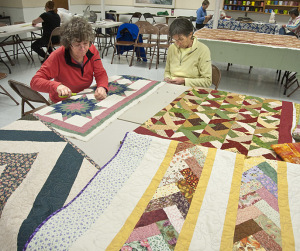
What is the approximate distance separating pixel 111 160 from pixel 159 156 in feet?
0.75

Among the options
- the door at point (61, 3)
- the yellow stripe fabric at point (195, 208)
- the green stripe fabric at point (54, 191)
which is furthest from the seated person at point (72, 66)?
the door at point (61, 3)

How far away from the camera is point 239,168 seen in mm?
1200

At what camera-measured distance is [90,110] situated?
175 cm

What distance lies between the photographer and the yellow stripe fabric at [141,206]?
0.87 m

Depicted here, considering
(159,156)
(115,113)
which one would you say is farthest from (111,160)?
(115,113)

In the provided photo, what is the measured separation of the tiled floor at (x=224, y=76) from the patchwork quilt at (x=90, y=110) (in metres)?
2.38

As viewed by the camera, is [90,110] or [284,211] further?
[90,110]

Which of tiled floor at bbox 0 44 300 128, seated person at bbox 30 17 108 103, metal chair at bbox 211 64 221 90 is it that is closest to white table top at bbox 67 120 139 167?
seated person at bbox 30 17 108 103

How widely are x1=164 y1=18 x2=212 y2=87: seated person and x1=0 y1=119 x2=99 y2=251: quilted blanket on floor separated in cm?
151

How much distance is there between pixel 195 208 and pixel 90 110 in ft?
3.33

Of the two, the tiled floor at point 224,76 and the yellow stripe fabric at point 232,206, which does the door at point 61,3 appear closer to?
the tiled floor at point 224,76

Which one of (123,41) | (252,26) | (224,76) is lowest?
(224,76)

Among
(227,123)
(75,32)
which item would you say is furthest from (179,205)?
(75,32)

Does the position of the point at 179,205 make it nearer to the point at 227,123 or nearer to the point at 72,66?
the point at 227,123
